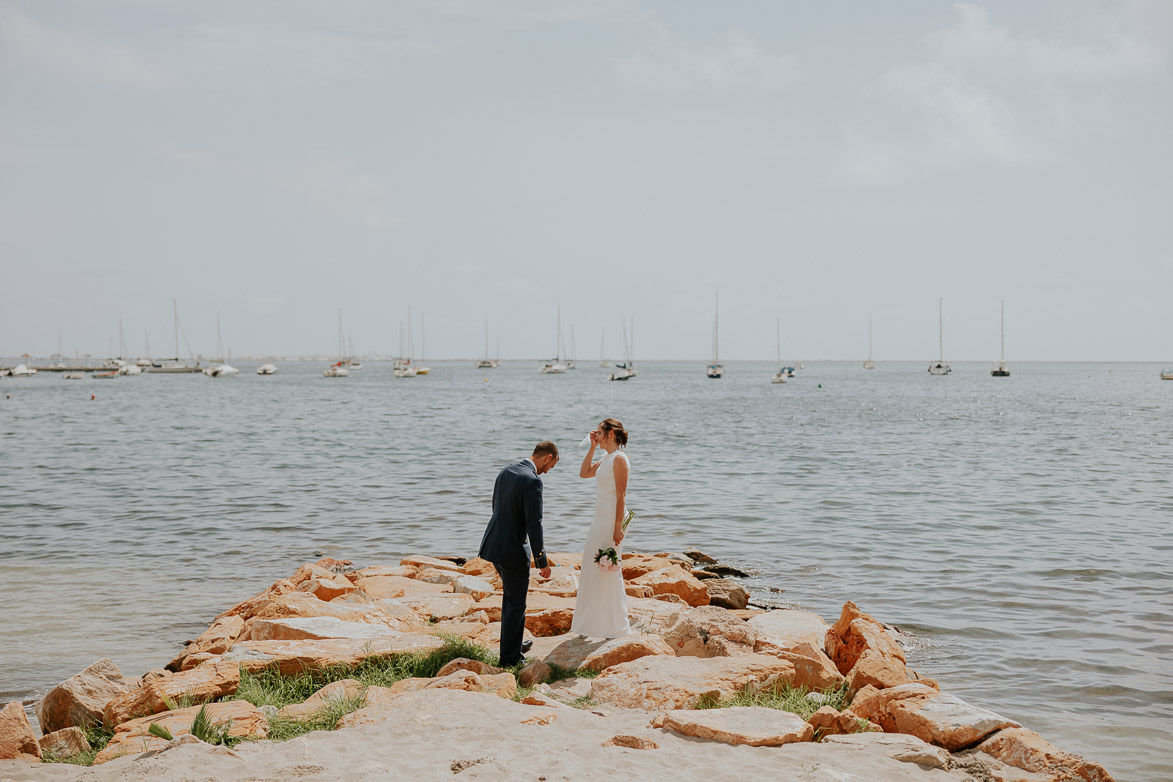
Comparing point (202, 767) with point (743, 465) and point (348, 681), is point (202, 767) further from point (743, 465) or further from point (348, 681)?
point (743, 465)

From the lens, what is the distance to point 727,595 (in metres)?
12.2

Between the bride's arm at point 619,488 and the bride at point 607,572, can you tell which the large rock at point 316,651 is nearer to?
the bride at point 607,572

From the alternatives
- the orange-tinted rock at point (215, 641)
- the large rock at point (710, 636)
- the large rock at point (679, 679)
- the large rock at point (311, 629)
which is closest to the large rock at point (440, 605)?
the large rock at point (311, 629)

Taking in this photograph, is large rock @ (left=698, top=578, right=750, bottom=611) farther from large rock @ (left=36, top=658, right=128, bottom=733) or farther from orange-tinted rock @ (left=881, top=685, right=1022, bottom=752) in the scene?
large rock @ (left=36, top=658, right=128, bottom=733)

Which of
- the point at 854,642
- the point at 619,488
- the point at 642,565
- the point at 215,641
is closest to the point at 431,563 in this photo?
the point at 642,565

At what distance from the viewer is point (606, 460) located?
30.0 feet

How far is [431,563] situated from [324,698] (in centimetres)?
692

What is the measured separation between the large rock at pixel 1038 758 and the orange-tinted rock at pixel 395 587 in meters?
7.70

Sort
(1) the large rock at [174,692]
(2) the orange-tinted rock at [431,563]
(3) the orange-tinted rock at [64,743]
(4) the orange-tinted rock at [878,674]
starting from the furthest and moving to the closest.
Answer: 1. (2) the orange-tinted rock at [431,563]
2. (4) the orange-tinted rock at [878,674]
3. (1) the large rock at [174,692]
4. (3) the orange-tinted rock at [64,743]

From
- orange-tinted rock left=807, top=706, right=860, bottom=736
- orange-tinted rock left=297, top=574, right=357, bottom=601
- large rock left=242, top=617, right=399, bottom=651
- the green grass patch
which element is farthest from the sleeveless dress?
orange-tinted rock left=297, top=574, right=357, bottom=601

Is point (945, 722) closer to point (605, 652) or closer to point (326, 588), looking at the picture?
point (605, 652)

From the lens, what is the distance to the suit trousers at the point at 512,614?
27.6ft

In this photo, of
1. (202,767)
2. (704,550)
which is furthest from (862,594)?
(202,767)

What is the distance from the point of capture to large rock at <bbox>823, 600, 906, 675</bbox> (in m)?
8.58
